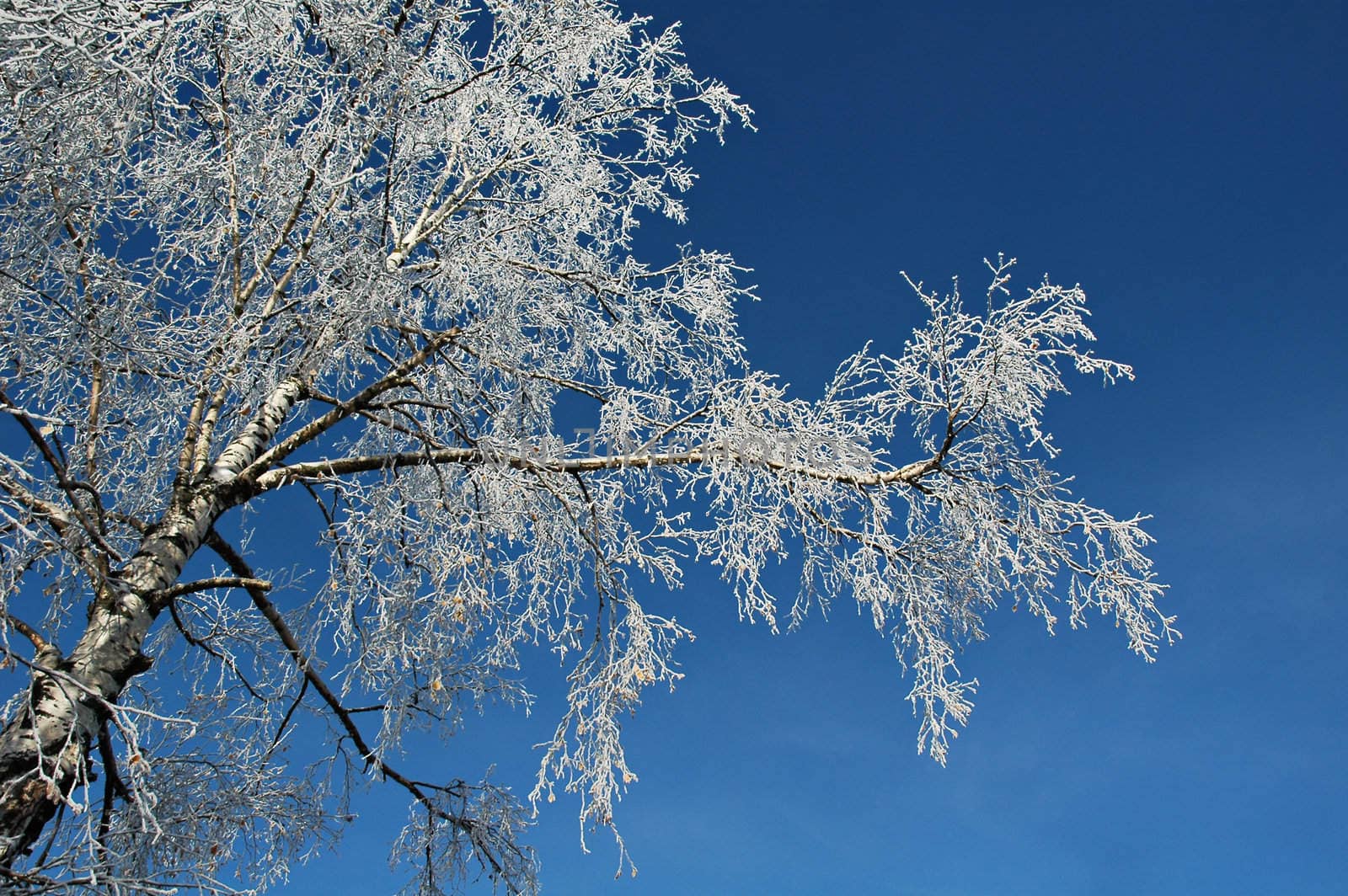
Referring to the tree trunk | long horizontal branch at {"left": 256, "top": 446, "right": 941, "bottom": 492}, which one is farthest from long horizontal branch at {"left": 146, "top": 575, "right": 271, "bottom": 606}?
long horizontal branch at {"left": 256, "top": 446, "right": 941, "bottom": 492}

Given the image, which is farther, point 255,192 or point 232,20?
point 255,192

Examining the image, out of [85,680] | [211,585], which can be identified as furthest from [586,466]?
[85,680]

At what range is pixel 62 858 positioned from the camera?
300cm

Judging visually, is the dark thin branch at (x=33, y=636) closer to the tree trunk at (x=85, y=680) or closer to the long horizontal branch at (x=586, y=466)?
the tree trunk at (x=85, y=680)

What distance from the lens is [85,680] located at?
3668 mm

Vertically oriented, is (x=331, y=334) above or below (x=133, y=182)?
below

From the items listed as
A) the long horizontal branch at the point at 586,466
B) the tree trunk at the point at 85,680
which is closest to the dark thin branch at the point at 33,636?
the tree trunk at the point at 85,680

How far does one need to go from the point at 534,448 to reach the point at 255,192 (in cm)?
195

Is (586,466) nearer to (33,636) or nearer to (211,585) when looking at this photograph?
(211,585)

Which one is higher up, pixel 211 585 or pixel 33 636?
pixel 211 585

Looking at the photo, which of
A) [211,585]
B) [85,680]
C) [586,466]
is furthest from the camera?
[586,466]

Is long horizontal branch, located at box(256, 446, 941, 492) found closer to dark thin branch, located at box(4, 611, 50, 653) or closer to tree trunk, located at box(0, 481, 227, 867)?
tree trunk, located at box(0, 481, 227, 867)

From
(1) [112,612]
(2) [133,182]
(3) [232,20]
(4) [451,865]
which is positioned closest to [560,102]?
(2) [133,182]

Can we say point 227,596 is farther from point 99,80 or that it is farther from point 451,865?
point 99,80
